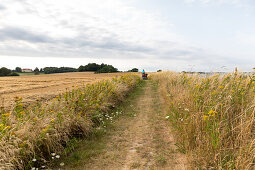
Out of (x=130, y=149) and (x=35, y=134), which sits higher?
(x=35, y=134)

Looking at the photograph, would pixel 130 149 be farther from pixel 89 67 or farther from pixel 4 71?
pixel 89 67

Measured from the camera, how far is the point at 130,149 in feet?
12.3

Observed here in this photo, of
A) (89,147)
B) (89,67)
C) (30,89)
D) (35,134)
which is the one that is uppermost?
(89,67)

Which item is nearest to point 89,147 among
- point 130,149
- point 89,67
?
point 130,149

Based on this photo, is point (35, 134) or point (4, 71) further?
point (4, 71)

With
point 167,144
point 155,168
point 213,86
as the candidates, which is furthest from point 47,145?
point 213,86

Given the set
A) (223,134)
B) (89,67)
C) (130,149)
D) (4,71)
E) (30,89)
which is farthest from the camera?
(89,67)

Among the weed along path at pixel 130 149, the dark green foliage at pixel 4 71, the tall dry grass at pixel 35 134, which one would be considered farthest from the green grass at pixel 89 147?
the dark green foliage at pixel 4 71

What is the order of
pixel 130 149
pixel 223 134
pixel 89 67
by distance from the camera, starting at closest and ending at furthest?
1. pixel 223 134
2. pixel 130 149
3. pixel 89 67

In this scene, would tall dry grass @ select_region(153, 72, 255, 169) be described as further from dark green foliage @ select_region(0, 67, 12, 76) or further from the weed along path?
dark green foliage @ select_region(0, 67, 12, 76)

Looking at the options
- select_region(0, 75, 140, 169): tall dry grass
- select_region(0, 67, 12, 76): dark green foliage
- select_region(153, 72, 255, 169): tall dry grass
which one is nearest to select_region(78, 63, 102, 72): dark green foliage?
select_region(0, 67, 12, 76): dark green foliage

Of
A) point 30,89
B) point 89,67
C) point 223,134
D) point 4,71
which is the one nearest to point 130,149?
point 223,134

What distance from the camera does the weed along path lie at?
3.14 metres

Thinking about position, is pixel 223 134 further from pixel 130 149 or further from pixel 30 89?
pixel 30 89
